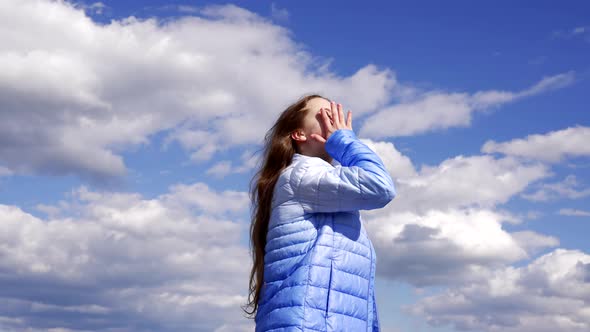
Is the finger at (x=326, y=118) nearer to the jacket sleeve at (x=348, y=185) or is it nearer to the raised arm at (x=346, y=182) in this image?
A: the raised arm at (x=346, y=182)

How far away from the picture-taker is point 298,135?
6055mm

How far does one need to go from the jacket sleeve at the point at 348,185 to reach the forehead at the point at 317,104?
669mm

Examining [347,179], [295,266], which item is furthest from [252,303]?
[347,179]

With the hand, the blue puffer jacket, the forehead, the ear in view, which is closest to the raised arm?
the blue puffer jacket

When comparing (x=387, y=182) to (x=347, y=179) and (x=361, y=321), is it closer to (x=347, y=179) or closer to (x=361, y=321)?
(x=347, y=179)

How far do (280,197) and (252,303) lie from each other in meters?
1.13

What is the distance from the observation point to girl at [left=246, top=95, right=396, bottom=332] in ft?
16.8

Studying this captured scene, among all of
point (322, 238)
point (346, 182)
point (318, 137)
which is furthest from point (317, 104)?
point (322, 238)

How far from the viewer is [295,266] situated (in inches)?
207

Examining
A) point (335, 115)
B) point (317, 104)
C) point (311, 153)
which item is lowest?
point (311, 153)

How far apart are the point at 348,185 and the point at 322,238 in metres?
0.46

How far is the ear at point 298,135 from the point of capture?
6029 mm

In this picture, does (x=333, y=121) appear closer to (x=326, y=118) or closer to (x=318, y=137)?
(x=326, y=118)

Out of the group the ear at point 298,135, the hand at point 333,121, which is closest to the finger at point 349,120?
the hand at point 333,121
